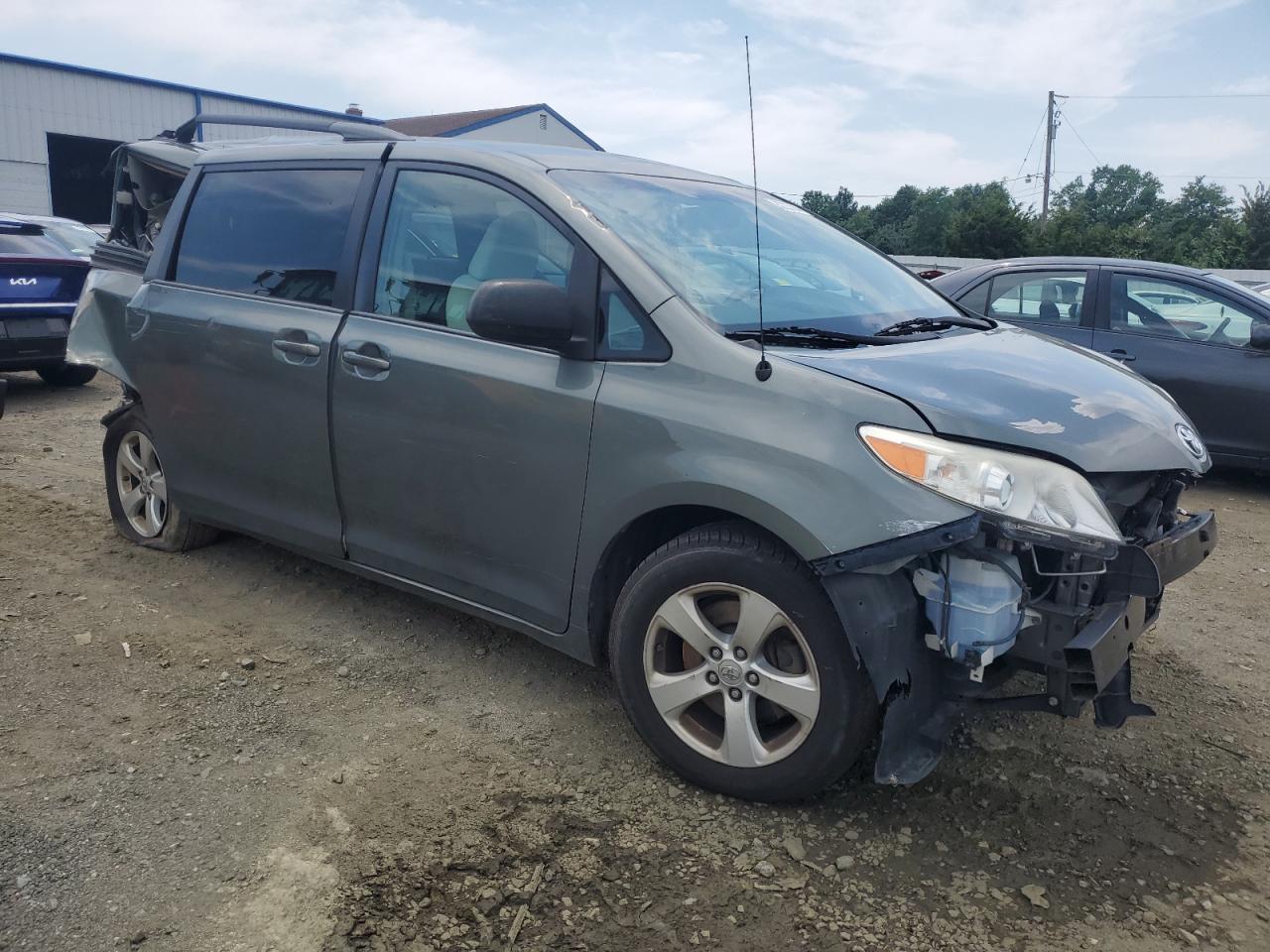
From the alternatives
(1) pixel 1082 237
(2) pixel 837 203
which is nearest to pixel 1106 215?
(2) pixel 837 203

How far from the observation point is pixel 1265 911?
97.0 inches

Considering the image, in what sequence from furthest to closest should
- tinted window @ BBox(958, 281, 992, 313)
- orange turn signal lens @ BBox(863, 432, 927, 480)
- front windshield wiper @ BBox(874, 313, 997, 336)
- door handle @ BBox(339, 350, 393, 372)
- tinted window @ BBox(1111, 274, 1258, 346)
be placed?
tinted window @ BBox(958, 281, 992, 313)
tinted window @ BBox(1111, 274, 1258, 346)
door handle @ BBox(339, 350, 393, 372)
front windshield wiper @ BBox(874, 313, 997, 336)
orange turn signal lens @ BBox(863, 432, 927, 480)

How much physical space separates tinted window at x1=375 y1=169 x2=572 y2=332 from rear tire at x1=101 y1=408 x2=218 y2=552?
179cm

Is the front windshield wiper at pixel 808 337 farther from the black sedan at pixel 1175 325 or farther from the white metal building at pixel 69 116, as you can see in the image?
the white metal building at pixel 69 116

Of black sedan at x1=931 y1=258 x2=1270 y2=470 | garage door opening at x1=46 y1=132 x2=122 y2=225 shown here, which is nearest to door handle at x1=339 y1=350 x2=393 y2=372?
black sedan at x1=931 y1=258 x2=1270 y2=470

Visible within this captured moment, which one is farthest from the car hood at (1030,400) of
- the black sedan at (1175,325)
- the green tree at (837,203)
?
the green tree at (837,203)

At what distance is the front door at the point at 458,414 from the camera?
3.13m

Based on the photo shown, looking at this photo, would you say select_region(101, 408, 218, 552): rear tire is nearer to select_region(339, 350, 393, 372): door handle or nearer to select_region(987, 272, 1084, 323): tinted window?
select_region(339, 350, 393, 372): door handle

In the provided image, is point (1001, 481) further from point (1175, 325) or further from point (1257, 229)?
point (1257, 229)

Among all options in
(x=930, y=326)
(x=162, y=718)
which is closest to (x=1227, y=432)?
(x=930, y=326)

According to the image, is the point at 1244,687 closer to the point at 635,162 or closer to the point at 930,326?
the point at 930,326

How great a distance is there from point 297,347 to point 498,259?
2.99ft

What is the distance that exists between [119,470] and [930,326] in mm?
3880

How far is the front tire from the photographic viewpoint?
104 inches
